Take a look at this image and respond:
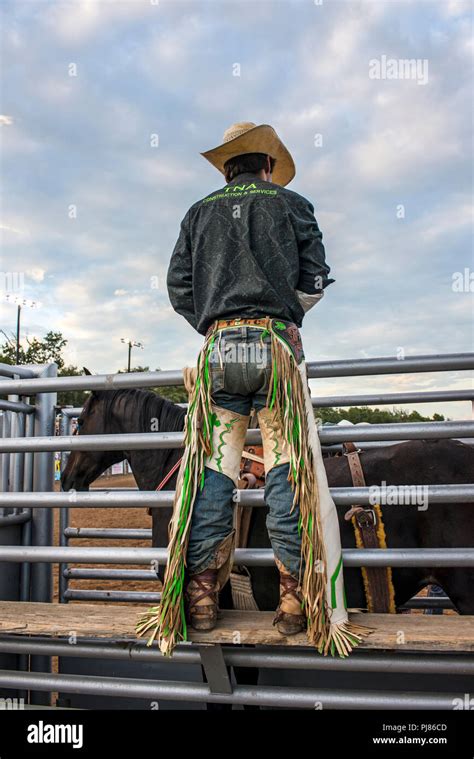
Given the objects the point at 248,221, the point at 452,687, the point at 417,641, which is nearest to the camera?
the point at 417,641

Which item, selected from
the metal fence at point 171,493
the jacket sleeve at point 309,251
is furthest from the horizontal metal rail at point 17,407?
the jacket sleeve at point 309,251

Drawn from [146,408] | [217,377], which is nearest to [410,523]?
[217,377]

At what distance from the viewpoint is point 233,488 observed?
2072mm

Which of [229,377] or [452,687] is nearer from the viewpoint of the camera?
[229,377]

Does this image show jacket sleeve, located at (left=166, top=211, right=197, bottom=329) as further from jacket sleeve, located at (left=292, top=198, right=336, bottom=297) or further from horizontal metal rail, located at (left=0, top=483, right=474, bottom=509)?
horizontal metal rail, located at (left=0, top=483, right=474, bottom=509)

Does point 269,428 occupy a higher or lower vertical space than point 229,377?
lower

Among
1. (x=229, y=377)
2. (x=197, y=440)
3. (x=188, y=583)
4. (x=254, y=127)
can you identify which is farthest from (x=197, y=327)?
(x=188, y=583)

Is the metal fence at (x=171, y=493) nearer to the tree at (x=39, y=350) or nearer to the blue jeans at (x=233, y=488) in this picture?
the blue jeans at (x=233, y=488)

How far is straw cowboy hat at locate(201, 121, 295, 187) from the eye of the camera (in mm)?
2209

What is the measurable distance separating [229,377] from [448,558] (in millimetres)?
1040

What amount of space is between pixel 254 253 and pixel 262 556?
1.18 meters

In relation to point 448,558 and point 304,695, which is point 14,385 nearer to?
point 304,695

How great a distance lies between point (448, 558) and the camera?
205 cm

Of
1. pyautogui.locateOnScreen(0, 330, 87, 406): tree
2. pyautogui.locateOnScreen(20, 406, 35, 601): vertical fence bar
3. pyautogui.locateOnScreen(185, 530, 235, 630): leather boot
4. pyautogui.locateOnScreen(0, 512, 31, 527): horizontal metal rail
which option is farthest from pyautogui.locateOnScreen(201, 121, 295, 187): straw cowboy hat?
pyautogui.locateOnScreen(0, 330, 87, 406): tree
